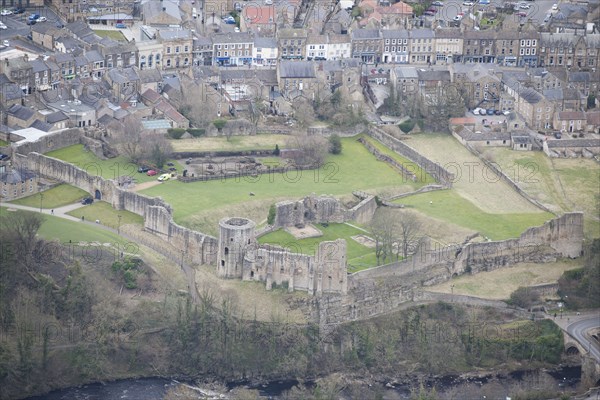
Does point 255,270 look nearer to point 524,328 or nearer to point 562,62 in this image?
point 524,328

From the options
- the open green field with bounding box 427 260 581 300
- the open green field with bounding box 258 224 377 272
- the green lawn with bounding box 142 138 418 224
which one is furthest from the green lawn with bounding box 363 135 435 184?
the open green field with bounding box 427 260 581 300

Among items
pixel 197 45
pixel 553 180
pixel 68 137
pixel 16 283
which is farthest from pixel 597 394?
pixel 197 45

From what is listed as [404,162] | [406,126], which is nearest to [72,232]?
[404,162]

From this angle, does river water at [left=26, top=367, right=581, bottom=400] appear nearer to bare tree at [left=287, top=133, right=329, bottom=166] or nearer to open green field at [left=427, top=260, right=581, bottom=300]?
open green field at [left=427, top=260, right=581, bottom=300]

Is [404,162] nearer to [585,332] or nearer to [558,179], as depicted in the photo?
[558,179]

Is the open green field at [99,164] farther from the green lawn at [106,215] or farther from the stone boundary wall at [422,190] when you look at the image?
the stone boundary wall at [422,190]
